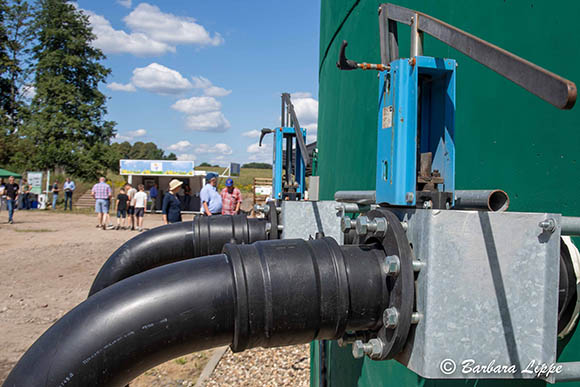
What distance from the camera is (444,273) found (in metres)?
1.02

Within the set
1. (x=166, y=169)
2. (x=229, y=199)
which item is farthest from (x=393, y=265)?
(x=166, y=169)

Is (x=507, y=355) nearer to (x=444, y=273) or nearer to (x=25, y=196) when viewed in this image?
(x=444, y=273)

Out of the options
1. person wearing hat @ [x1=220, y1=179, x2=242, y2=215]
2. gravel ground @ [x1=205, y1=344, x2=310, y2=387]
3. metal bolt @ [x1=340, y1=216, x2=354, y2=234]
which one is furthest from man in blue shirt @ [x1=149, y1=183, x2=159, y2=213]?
metal bolt @ [x1=340, y1=216, x2=354, y2=234]

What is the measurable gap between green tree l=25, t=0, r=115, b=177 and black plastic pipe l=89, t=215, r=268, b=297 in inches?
1579

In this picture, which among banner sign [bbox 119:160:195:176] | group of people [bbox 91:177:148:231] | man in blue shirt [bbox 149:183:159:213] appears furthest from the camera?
banner sign [bbox 119:160:195:176]

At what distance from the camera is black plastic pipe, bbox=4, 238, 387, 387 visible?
117cm

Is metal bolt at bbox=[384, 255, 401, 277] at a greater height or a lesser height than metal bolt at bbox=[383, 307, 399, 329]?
greater

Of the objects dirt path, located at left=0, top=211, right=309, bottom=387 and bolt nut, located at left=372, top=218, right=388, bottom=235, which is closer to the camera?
bolt nut, located at left=372, top=218, right=388, bottom=235

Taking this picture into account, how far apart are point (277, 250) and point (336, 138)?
2.72 meters

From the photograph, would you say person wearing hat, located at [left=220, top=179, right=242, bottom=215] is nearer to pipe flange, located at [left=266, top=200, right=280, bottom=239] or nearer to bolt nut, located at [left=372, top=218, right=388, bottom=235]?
pipe flange, located at [left=266, top=200, right=280, bottom=239]

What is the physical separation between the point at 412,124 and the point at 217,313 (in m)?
0.70

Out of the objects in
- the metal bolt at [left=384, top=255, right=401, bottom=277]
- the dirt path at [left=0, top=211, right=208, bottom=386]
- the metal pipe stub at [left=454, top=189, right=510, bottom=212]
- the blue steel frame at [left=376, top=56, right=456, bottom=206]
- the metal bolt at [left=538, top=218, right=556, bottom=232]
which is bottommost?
the dirt path at [left=0, top=211, right=208, bottom=386]

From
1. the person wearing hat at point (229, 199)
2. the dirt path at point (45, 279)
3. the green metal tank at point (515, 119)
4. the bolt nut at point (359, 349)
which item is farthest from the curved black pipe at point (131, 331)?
the person wearing hat at point (229, 199)

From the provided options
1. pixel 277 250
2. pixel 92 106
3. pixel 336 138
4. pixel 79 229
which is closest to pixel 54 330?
pixel 277 250
